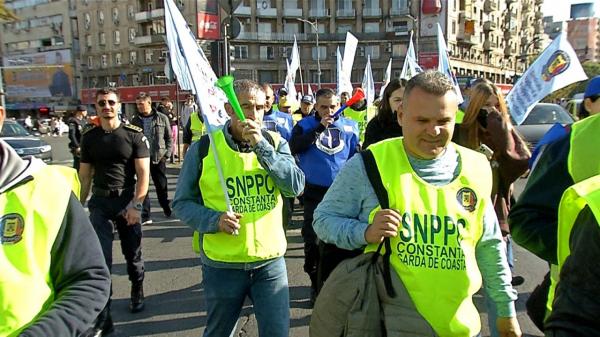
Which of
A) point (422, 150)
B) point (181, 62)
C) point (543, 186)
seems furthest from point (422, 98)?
point (181, 62)

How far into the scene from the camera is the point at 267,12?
61531 millimetres

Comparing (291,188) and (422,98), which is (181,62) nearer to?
(291,188)

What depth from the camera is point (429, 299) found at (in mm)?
1864

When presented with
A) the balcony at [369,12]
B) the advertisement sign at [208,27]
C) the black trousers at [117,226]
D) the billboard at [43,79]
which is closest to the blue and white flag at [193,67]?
the black trousers at [117,226]

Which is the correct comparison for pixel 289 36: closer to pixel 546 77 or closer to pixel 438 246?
pixel 546 77

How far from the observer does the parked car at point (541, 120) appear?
12602mm

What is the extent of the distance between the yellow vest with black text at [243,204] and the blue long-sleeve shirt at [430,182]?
76cm

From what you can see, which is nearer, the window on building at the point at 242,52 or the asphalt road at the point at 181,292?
the asphalt road at the point at 181,292

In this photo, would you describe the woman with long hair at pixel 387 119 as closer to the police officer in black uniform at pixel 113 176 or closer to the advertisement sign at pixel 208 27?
the police officer in black uniform at pixel 113 176

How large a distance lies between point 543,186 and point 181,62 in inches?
89.8

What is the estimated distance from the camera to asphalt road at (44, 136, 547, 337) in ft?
13.9

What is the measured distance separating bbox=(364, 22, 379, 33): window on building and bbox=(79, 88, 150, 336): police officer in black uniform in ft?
201

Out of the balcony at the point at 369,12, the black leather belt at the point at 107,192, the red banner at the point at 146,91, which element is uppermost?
the balcony at the point at 369,12

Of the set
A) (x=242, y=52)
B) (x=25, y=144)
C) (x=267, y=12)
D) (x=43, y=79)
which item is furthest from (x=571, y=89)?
(x=43, y=79)
